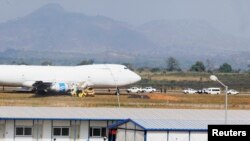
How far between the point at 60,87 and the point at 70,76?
6.52 meters

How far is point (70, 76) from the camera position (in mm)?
120000

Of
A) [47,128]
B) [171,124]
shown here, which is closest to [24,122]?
[47,128]

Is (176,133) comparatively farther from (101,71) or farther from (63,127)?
(101,71)

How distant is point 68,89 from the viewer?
115125 millimetres

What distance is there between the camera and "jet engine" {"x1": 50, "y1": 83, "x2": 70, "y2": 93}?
11350 centimetres

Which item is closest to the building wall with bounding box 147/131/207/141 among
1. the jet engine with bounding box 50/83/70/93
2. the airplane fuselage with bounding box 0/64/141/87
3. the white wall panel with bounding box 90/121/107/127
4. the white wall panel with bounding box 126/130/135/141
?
the white wall panel with bounding box 126/130/135/141

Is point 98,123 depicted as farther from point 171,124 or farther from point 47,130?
point 171,124

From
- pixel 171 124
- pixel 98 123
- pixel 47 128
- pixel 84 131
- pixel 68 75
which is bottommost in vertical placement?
pixel 84 131

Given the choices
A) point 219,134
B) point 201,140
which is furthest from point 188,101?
point 219,134

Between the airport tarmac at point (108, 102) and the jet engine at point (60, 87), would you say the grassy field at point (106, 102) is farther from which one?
the jet engine at point (60, 87)

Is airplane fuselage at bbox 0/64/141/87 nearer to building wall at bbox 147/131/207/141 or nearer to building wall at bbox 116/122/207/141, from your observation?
building wall at bbox 116/122/207/141

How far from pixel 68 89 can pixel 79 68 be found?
27.0ft

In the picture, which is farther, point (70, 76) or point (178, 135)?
point (70, 76)

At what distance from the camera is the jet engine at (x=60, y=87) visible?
113500mm
